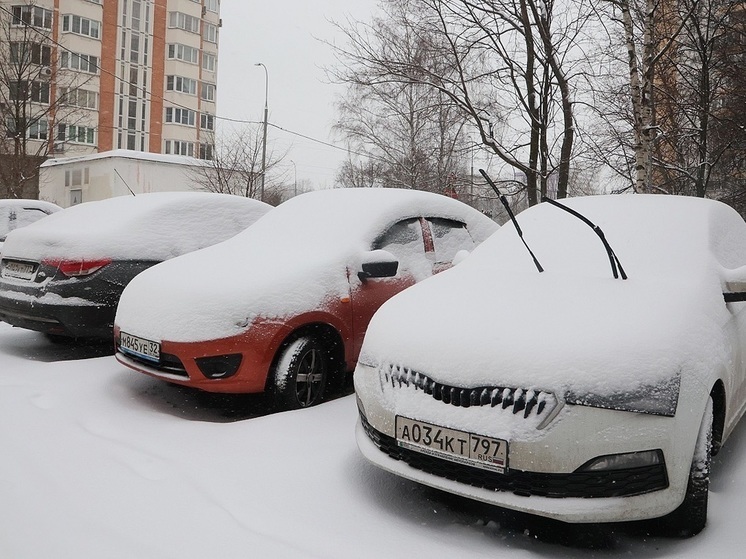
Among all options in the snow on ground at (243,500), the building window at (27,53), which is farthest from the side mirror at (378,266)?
the building window at (27,53)

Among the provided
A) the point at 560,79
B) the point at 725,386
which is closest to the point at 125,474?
the point at 725,386

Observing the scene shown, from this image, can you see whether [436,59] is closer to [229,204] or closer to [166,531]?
[229,204]

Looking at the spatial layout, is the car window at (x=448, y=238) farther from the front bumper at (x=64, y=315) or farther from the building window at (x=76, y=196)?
the building window at (x=76, y=196)

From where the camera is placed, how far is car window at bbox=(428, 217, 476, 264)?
16.7 ft

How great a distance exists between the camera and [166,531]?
2.43 m

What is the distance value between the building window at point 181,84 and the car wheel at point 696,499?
4880 centimetres

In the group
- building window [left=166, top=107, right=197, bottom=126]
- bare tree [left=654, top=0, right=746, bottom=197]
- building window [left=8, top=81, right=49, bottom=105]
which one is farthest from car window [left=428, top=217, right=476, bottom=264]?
building window [left=166, top=107, right=197, bottom=126]

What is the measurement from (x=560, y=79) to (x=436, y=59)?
2489 millimetres

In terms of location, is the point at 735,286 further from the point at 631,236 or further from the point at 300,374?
the point at 300,374

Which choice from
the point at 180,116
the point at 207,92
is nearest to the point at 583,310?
the point at 180,116

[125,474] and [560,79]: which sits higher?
[560,79]

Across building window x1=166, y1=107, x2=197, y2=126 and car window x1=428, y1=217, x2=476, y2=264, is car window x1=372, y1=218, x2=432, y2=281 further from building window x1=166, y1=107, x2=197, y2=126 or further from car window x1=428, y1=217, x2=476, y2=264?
building window x1=166, y1=107, x2=197, y2=126

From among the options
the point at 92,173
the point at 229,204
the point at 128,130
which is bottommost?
the point at 229,204

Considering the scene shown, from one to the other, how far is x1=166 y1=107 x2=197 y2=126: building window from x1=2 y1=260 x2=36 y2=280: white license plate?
44.1 m
